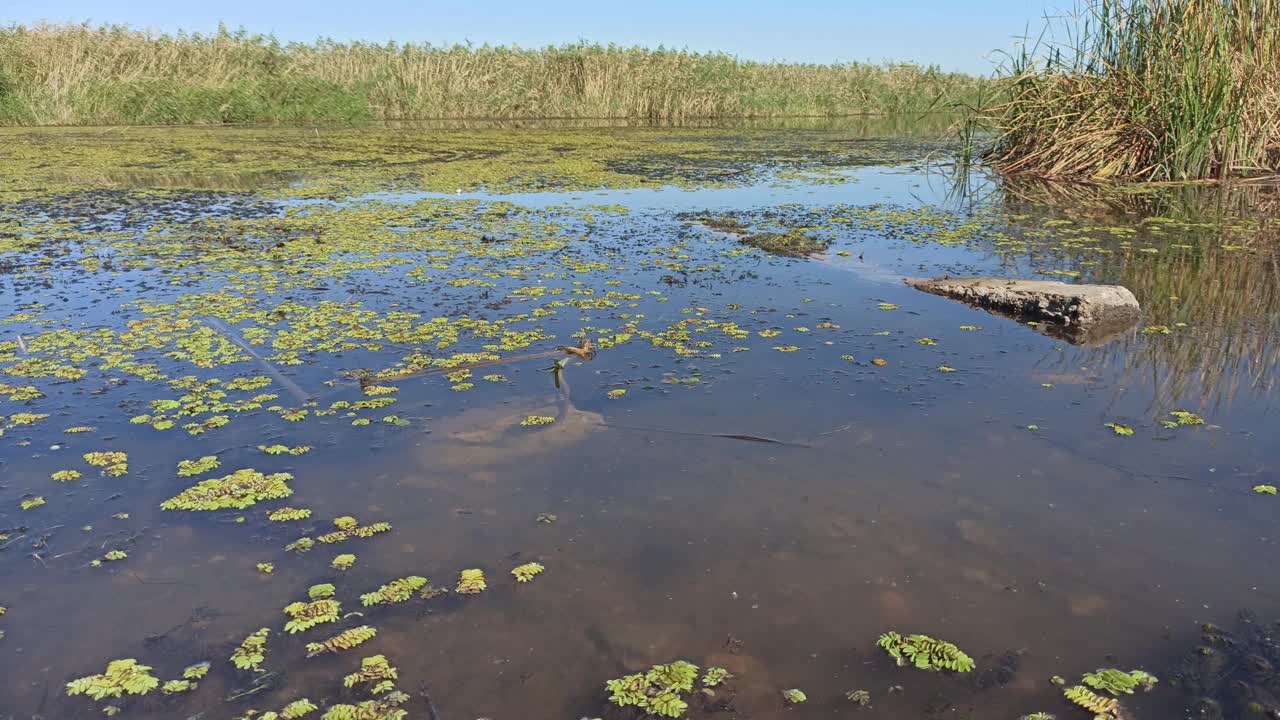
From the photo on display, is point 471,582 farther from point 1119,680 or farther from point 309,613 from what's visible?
point 1119,680

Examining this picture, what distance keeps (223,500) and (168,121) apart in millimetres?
19426

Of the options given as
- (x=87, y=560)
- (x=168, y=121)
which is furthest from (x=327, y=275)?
(x=168, y=121)

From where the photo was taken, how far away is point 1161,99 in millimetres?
8484

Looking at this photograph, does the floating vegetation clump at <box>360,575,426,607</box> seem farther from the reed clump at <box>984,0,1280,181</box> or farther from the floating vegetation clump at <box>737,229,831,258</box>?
the reed clump at <box>984,0,1280,181</box>

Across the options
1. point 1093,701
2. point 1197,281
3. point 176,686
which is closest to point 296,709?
point 176,686

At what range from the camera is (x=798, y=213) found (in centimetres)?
805

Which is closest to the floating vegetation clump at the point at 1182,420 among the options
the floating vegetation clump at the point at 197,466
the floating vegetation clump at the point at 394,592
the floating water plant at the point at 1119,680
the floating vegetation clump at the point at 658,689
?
the floating water plant at the point at 1119,680

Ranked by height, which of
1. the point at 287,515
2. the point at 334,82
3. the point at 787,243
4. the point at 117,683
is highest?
the point at 334,82

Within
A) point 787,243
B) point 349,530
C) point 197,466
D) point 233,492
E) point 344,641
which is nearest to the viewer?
point 344,641

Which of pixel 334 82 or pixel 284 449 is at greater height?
pixel 334 82

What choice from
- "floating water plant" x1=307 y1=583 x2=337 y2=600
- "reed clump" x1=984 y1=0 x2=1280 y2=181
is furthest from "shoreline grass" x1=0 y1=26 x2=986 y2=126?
"floating water plant" x1=307 y1=583 x2=337 y2=600

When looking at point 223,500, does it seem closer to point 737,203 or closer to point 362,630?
point 362,630

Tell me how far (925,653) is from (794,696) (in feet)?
1.13

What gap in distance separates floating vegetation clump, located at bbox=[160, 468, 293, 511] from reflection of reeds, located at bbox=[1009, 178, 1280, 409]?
10.5 feet
